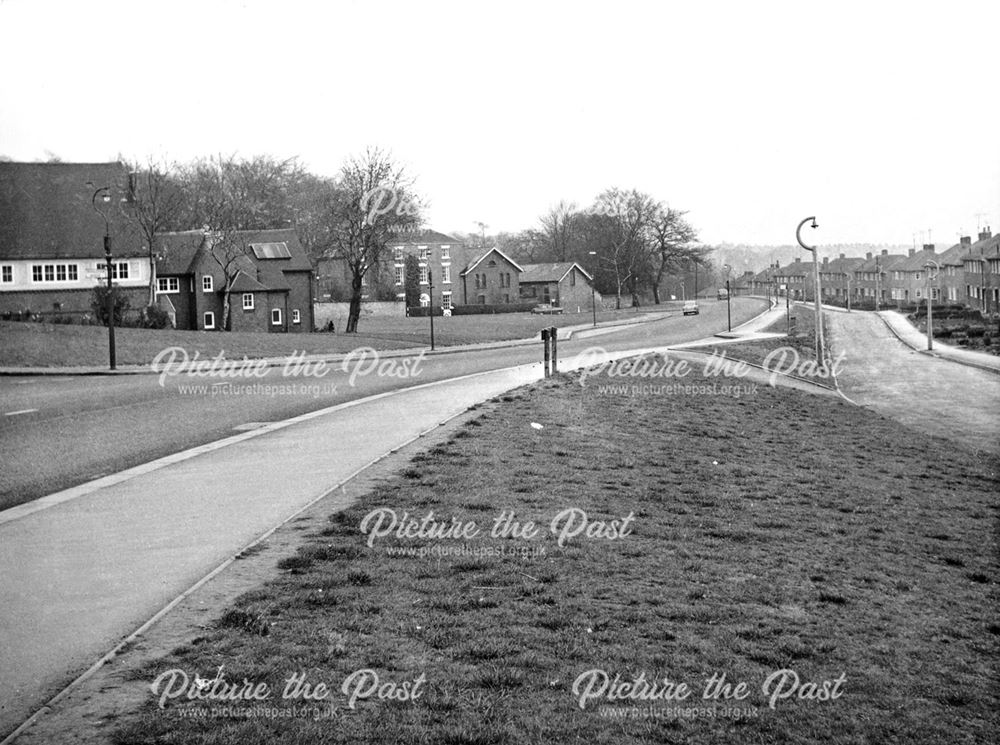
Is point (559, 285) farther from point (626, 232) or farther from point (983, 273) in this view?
point (983, 273)

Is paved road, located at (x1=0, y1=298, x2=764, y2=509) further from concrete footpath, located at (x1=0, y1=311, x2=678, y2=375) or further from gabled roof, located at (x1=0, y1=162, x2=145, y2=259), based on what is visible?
gabled roof, located at (x1=0, y1=162, x2=145, y2=259)

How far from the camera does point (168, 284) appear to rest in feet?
209

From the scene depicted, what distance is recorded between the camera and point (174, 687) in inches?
233

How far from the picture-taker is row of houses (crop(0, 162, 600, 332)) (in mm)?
56781

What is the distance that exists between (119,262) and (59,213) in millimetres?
4509

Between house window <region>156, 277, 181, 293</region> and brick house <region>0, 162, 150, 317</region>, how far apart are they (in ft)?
6.69

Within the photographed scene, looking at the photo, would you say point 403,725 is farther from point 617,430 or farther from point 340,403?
point 340,403

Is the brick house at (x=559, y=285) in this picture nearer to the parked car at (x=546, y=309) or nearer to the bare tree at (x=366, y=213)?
the parked car at (x=546, y=309)

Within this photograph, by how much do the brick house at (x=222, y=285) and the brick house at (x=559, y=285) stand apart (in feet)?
145

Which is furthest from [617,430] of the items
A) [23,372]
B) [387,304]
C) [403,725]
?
[387,304]

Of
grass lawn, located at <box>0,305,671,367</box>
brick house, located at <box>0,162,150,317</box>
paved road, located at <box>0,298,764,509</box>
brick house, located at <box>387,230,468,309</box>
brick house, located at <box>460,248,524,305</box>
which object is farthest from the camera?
brick house, located at <box>460,248,524,305</box>

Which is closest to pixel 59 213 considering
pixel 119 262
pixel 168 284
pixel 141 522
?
pixel 119 262

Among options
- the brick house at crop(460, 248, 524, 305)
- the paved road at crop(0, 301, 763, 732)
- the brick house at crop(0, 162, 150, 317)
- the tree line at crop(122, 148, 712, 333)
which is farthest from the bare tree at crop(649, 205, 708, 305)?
the paved road at crop(0, 301, 763, 732)

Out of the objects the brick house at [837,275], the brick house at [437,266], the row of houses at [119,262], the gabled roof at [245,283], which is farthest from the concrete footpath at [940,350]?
the brick house at [837,275]
